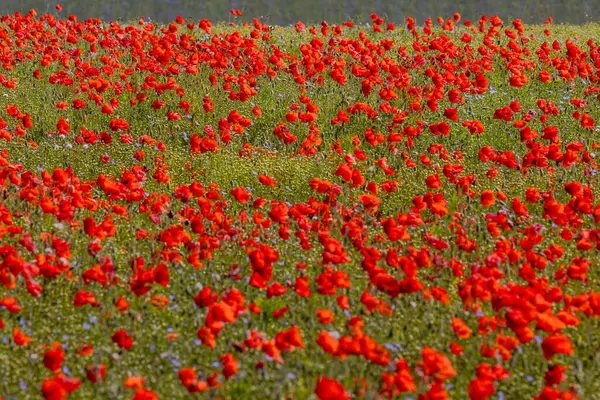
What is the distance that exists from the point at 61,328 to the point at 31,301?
0.34 meters

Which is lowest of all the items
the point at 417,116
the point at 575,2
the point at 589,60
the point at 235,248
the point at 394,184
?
the point at 235,248

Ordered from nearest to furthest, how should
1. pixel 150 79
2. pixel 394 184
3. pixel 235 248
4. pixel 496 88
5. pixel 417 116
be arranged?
pixel 235 248, pixel 394 184, pixel 150 79, pixel 417 116, pixel 496 88

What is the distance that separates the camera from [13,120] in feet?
31.1

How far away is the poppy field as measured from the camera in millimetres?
4523

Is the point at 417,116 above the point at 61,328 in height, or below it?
above

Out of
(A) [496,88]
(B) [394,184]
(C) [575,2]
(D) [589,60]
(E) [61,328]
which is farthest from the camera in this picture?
(C) [575,2]

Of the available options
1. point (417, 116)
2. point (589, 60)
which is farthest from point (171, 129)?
point (589, 60)

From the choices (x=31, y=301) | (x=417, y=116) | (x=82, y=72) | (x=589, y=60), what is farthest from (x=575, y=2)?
(x=31, y=301)

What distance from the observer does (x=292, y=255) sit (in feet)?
20.1

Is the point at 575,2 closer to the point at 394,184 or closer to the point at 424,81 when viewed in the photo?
the point at 424,81

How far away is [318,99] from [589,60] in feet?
15.5

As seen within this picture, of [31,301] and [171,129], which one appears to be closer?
[31,301]

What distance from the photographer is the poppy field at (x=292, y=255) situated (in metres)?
4.52

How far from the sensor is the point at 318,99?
1041cm
